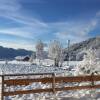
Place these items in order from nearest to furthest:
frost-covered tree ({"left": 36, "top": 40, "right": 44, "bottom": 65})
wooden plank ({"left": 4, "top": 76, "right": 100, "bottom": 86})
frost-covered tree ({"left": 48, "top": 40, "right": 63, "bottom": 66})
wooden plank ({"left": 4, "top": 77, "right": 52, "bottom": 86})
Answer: wooden plank ({"left": 4, "top": 77, "right": 52, "bottom": 86}) < wooden plank ({"left": 4, "top": 76, "right": 100, "bottom": 86}) < frost-covered tree ({"left": 48, "top": 40, "right": 63, "bottom": 66}) < frost-covered tree ({"left": 36, "top": 40, "right": 44, "bottom": 65})

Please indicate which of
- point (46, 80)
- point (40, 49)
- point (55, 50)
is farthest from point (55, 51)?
point (46, 80)

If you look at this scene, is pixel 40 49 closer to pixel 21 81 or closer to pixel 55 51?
pixel 55 51

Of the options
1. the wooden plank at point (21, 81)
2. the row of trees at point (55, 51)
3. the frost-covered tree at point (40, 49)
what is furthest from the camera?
the frost-covered tree at point (40, 49)

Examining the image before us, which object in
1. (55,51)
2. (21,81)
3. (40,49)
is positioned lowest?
(21,81)

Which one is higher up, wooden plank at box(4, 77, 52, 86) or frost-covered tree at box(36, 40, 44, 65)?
frost-covered tree at box(36, 40, 44, 65)

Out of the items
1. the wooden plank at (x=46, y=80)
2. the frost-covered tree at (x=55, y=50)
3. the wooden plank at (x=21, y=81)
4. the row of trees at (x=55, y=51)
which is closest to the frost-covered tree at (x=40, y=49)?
the row of trees at (x=55, y=51)

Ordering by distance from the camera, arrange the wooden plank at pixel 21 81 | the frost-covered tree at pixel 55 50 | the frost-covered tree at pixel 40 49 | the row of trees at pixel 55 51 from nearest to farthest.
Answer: the wooden plank at pixel 21 81, the row of trees at pixel 55 51, the frost-covered tree at pixel 55 50, the frost-covered tree at pixel 40 49

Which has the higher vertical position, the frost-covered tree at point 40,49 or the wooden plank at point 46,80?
the frost-covered tree at point 40,49

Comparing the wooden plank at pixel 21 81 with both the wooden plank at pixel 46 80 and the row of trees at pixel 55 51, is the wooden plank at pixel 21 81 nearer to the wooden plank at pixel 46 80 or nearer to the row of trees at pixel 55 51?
the wooden plank at pixel 46 80

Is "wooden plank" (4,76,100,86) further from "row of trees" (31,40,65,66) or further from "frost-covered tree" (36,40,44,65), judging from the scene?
"frost-covered tree" (36,40,44,65)

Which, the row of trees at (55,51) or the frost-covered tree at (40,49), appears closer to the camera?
the row of trees at (55,51)

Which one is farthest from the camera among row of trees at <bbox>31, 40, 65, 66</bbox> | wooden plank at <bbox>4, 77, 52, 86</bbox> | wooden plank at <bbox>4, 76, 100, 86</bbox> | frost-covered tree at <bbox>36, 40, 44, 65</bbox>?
frost-covered tree at <bbox>36, 40, 44, 65</bbox>

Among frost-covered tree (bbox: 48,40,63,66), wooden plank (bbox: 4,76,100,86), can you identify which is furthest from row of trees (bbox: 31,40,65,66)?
wooden plank (bbox: 4,76,100,86)

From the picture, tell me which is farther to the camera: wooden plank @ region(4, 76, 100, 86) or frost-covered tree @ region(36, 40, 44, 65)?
frost-covered tree @ region(36, 40, 44, 65)
